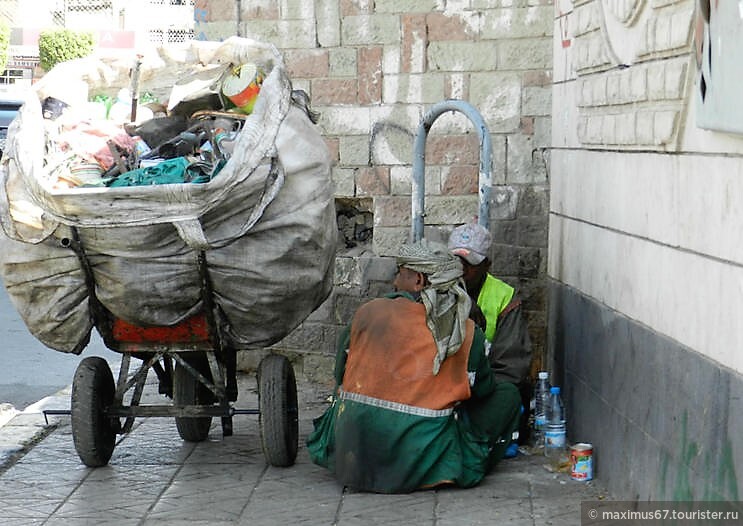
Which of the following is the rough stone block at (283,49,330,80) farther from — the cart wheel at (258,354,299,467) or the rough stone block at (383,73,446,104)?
the cart wheel at (258,354,299,467)

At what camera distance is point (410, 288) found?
6215 mm

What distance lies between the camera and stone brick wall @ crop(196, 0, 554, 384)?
824 centimetres

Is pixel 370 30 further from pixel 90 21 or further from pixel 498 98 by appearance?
pixel 90 21

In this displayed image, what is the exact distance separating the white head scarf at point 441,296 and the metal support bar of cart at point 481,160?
1034mm

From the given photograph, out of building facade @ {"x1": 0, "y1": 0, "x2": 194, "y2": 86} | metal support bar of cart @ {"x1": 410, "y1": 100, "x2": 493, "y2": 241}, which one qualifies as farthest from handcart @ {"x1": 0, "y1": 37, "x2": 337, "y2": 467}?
building facade @ {"x1": 0, "y1": 0, "x2": 194, "y2": 86}

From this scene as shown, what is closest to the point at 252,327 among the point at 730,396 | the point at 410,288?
the point at 410,288

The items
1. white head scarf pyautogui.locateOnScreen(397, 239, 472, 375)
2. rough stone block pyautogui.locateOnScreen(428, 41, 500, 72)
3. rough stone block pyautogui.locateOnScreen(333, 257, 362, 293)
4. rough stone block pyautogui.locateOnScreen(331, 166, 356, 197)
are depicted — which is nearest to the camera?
white head scarf pyautogui.locateOnScreen(397, 239, 472, 375)

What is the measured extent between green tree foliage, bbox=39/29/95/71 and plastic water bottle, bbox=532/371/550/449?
125 feet

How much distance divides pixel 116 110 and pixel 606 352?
2.68 metres

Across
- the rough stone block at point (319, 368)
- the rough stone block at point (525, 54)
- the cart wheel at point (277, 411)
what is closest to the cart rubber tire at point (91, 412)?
the cart wheel at point (277, 411)

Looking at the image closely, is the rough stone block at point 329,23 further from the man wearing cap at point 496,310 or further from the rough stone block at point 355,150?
the man wearing cap at point 496,310

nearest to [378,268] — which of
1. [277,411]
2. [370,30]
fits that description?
[370,30]

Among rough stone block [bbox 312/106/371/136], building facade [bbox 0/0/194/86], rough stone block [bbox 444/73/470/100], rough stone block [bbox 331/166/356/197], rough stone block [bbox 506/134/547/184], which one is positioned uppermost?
building facade [bbox 0/0/194/86]

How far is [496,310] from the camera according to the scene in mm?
6879
